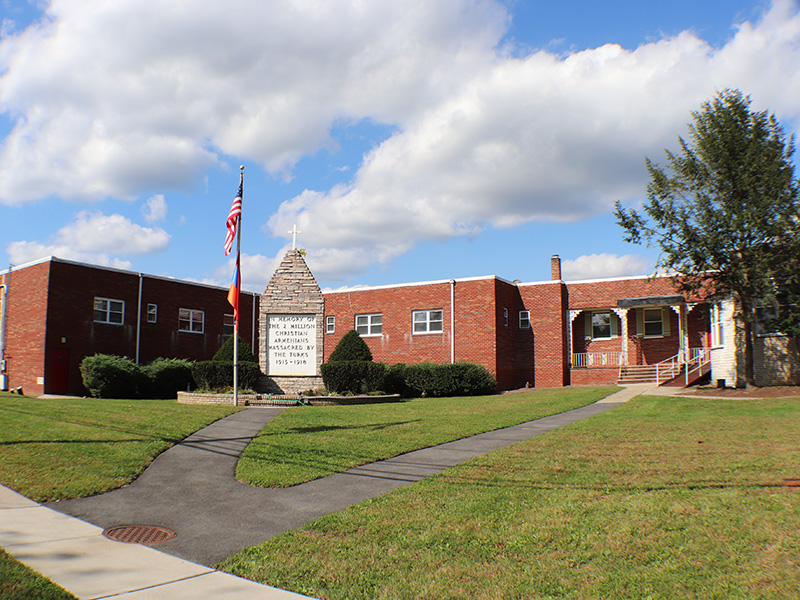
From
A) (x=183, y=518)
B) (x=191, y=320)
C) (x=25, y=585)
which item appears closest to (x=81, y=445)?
(x=183, y=518)

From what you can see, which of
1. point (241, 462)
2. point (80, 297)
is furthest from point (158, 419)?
point (80, 297)

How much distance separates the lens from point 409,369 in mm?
25328

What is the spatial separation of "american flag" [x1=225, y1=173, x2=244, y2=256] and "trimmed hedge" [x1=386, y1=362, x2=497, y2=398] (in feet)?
31.3

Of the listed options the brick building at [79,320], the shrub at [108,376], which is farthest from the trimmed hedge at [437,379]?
the brick building at [79,320]

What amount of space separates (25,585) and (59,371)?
972 inches

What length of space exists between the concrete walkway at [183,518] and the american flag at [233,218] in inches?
→ 359

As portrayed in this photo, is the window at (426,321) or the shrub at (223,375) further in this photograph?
the window at (426,321)

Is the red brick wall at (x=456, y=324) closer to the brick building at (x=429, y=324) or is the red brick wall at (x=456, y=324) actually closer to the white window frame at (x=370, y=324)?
the brick building at (x=429, y=324)

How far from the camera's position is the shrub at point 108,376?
23.6 metres

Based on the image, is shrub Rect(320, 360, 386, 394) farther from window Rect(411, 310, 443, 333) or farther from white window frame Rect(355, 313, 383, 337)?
white window frame Rect(355, 313, 383, 337)

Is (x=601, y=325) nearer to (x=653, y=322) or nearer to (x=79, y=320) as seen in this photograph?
(x=653, y=322)

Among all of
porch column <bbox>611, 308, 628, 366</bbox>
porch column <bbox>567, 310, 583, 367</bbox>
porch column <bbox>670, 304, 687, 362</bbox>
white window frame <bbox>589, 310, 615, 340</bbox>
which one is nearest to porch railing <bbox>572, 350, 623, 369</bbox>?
porch column <bbox>611, 308, 628, 366</bbox>

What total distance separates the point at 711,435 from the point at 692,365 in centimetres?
1825

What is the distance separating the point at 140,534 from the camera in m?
5.57
